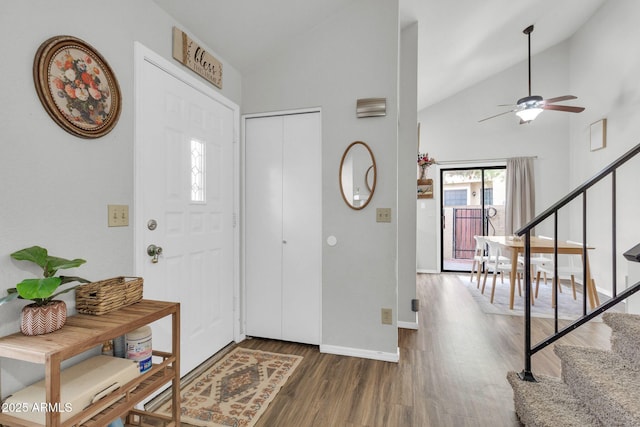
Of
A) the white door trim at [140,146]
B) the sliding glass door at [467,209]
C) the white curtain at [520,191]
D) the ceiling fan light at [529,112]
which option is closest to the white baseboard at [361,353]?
the white door trim at [140,146]

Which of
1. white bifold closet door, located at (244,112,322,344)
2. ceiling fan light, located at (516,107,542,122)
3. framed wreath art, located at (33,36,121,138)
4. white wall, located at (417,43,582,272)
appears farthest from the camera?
white wall, located at (417,43,582,272)

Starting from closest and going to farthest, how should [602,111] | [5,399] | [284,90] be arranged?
1. [5,399]
2. [284,90]
3. [602,111]

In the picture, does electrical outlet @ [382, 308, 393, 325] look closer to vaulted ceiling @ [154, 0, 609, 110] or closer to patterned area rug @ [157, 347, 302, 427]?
patterned area rug @ [157, 347, 302, 427]

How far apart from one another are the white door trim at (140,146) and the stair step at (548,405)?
82.9 inches

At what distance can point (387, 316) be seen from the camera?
2.38 m

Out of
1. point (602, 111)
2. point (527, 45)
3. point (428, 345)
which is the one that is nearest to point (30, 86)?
point (428, 345)

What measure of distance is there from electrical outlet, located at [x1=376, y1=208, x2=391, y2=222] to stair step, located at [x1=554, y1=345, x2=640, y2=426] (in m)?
1.30

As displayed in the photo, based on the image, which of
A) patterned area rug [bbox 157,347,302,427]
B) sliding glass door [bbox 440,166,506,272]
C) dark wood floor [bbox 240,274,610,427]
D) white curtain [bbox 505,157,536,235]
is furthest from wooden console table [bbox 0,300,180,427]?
white curtain [bbox 505,157,536,235]

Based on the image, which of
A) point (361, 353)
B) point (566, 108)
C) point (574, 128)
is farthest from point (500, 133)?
point (361, 353)

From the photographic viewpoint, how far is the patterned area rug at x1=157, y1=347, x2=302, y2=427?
5.64 ft

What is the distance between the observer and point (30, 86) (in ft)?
3.98

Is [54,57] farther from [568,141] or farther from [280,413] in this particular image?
[568,141]

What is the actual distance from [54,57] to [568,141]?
6.75m

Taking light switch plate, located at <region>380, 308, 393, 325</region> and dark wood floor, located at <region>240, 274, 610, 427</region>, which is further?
light switch plate, located at <region>380, 308, 393, 325</region>
